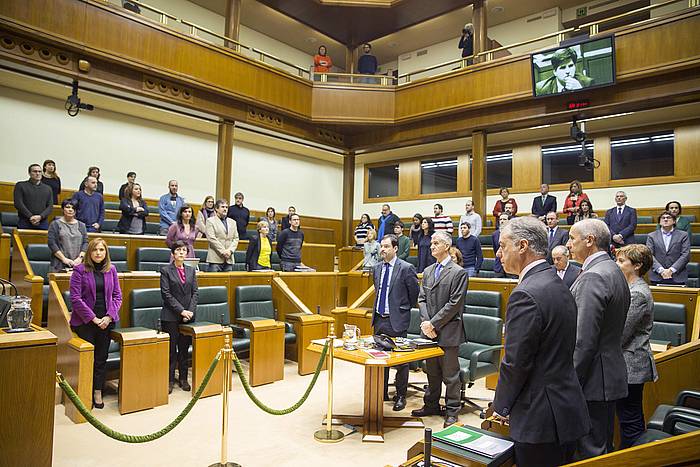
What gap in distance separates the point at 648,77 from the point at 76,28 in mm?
7921

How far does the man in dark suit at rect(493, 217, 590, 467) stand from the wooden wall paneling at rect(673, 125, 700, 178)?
815cm

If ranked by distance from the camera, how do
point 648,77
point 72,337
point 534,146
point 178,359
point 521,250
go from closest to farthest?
point 521,250
point 72,337
point 178,359
point 648,77
point 534,146

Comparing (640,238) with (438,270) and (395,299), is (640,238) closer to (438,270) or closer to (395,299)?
(438,270)

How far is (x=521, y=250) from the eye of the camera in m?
1.65

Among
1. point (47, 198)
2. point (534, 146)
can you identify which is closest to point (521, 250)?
point (47, 198)

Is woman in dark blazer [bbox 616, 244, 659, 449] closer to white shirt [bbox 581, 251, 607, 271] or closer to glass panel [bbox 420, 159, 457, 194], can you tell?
white shirt [bbox 581, 251, 607, 271]

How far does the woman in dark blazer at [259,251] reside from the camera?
5.80 m

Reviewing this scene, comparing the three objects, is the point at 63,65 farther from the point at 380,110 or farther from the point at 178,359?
the point at 380,110

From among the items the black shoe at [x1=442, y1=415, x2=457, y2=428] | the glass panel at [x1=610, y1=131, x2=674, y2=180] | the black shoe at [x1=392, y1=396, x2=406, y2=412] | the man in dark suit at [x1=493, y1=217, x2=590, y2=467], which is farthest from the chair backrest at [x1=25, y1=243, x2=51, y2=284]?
the glass panel at [x1=610, y1=131, x2=674, y2=180]

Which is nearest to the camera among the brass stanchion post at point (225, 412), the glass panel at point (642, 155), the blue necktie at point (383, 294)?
the brass stanchion post at point (225, 412)

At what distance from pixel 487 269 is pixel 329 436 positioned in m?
4.42

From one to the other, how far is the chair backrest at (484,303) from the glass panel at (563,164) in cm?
567

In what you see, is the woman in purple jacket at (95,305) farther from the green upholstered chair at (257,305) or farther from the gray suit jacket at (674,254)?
the gray suit jacket at (674,254)

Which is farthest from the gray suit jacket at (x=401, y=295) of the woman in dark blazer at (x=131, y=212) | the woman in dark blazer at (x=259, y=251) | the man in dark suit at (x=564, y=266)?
the woman in dark blazer at (x=131, y=212)
